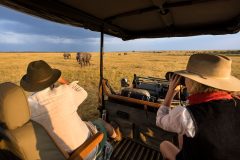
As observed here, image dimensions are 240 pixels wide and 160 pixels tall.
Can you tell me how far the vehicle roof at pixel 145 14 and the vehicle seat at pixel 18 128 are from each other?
1.40 meters

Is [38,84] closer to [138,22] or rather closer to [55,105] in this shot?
[55,105]

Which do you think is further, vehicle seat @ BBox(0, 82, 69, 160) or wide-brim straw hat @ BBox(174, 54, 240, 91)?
wide-brim straw hat @ BBox(174, 54, 240, 91)

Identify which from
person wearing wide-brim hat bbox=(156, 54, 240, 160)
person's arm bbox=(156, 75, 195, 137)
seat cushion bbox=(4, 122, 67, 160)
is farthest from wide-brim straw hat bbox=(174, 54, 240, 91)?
seat cushion bbox=(4, 122, 67, 160)

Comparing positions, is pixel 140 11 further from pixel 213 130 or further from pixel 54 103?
pixel 213 130

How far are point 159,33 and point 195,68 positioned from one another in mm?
3356

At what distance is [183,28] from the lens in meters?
5.08

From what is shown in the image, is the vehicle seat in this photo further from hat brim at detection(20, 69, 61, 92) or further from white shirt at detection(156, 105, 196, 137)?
white shirt at detection(156, 105, 196, 137)

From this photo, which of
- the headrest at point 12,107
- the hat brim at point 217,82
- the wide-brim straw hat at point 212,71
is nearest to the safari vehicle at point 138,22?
the headrest at point 12,107

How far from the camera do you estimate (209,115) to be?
1.78m

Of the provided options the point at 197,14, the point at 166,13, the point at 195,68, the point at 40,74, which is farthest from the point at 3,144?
the point at 197,14

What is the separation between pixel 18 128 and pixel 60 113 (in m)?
0.69

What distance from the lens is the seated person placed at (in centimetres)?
234

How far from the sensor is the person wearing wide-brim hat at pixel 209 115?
1.78 metres

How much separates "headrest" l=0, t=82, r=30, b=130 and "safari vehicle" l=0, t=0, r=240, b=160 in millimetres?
1386
